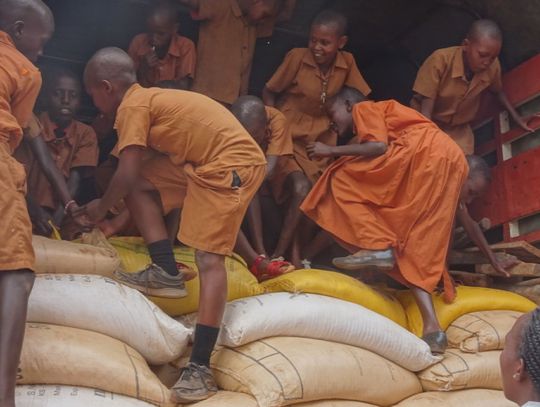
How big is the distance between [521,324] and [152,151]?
1967mm

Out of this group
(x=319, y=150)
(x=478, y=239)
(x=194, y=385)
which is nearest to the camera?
(x=194, y=385)

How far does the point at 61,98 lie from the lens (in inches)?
172

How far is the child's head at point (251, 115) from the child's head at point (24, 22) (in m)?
1.19

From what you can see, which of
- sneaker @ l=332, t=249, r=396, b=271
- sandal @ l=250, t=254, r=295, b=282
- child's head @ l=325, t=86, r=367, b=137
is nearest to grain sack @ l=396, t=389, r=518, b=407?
sneaker @ l=332, t=249, r=396, b=271

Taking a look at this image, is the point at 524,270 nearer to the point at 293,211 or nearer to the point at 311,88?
the point at 293,211

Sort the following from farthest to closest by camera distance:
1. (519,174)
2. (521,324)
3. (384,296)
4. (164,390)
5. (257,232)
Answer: (519,174) → (257,232) → (384,296) → (164,390) → (521,324)

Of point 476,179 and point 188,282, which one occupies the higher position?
point 476,179

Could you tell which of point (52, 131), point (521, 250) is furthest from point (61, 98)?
point (521, 250)

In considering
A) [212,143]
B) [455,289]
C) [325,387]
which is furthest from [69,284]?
[455,289]

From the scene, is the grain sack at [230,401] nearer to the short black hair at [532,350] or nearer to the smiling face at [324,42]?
the short black hair at [532,350]

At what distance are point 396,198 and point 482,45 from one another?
1.26 meters

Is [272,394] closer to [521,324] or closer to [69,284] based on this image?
[69,284]

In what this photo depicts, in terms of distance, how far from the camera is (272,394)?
2.99 metres

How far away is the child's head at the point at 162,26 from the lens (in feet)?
15.6
